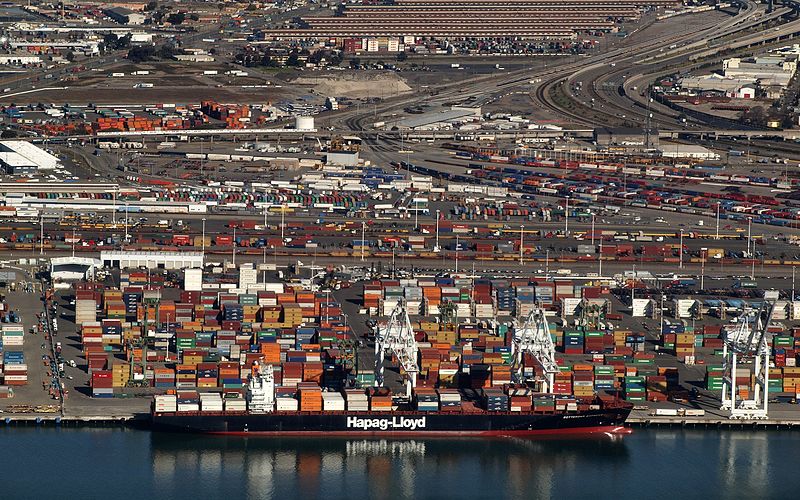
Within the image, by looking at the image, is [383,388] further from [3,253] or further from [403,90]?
[403,90]

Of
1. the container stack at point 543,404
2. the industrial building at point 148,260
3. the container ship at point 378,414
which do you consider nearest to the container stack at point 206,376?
the container ship at point 378,414

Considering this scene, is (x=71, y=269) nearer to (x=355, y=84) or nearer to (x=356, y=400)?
(x=356, y=400)

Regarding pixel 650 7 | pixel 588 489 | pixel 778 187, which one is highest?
pixel 650 7

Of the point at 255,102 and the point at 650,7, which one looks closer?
the point at 255,102

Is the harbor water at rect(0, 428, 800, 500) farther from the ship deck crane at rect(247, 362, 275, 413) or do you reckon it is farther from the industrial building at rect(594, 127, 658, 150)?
the industrial building at rect(594, 127, 658, 150)

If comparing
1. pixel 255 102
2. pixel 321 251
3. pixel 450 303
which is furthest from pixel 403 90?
pixel 450 303

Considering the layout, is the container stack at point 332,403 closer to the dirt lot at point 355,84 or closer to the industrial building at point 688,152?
the industrial building at point 688,152

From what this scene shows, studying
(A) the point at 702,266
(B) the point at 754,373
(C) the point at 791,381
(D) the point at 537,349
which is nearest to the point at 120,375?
(D) the point at 537,349

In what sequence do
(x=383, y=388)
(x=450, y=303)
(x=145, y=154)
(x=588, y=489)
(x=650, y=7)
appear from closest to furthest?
(x=588, y=489) < (x=383, y=388) < (x=450, y=303) < (x=145, y=154) < (x=650, y=7)
